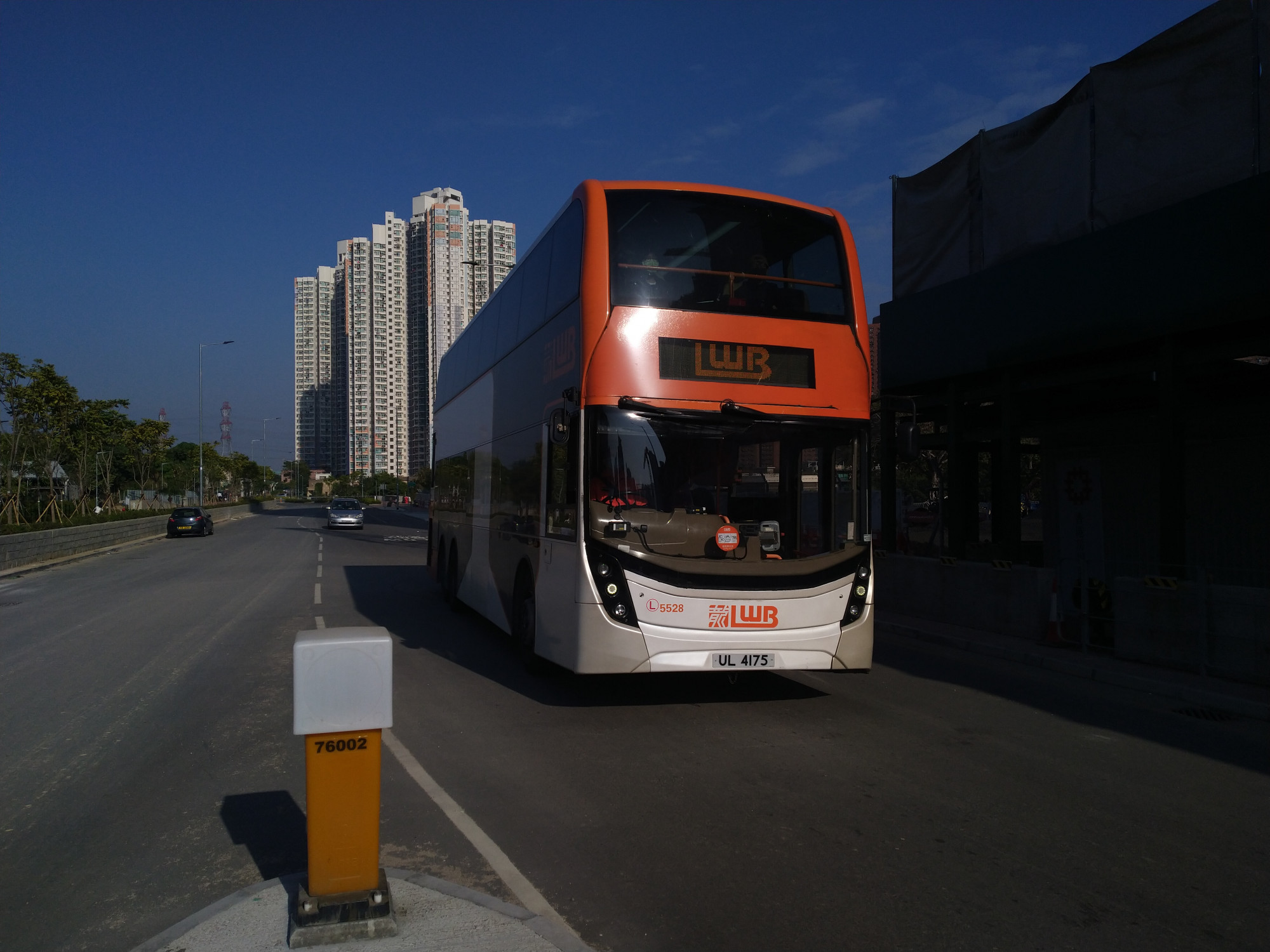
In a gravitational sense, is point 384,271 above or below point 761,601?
above

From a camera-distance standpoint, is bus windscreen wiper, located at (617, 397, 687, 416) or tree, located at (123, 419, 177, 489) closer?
bus windscreen wiper, located at (617, 397, 687, 416)

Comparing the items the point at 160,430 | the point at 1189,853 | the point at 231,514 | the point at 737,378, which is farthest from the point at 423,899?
the point at 231,514

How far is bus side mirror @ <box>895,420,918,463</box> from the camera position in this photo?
8453mm

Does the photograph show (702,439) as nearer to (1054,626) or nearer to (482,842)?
(482,842)

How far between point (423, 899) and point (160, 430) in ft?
184

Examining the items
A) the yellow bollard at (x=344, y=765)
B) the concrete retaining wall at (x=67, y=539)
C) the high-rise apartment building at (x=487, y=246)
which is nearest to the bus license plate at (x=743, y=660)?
the yellow bollard at (x=344, y=765)

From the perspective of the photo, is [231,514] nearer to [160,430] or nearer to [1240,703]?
[160,430]

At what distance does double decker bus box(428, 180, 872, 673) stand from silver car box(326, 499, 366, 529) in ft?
129

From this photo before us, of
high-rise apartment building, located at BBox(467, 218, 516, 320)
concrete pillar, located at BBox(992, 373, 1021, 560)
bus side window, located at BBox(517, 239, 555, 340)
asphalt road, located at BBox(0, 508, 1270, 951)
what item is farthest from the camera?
high-rise apartment building, located at BBox(467, 218, 516, 320)

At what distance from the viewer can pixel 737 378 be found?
25.4 ft

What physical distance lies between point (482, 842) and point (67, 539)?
29336mm

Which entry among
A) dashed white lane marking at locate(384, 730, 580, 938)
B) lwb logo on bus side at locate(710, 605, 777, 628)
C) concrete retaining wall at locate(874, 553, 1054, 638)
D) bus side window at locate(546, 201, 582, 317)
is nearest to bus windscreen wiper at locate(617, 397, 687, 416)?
bus side window at locate(546, 201, 582, 317)

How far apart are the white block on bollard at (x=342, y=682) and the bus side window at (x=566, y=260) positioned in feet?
15.8

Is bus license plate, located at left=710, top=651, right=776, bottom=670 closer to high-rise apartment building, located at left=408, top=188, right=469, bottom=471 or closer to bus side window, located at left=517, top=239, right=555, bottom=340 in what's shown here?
bus side window, located at left=517, top=239, right=555, bottom=340
